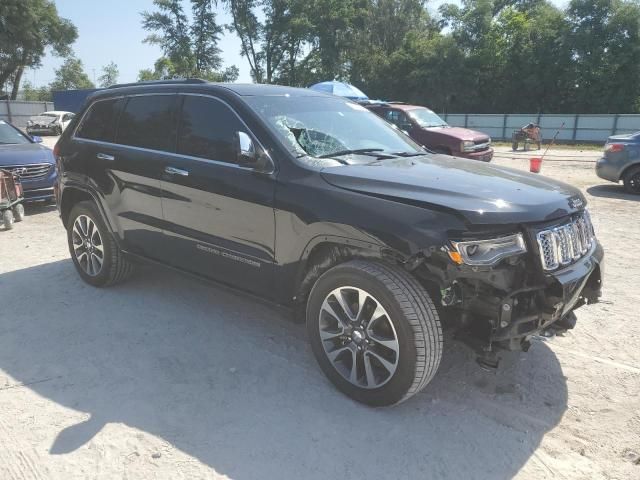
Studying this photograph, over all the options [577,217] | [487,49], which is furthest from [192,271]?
[487,49]

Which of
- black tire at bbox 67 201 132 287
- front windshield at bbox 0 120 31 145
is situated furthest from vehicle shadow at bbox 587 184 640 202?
front windshield at bbox 0 120 31 145

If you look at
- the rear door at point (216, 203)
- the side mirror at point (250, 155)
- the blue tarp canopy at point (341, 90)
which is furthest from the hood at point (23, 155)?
the blue tarp canopy at point (341, 90)

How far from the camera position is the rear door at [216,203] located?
3.57 metres

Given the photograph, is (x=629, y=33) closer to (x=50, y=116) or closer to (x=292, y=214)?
(x=50, y=116)

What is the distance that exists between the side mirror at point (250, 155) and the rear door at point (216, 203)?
0.06 meters

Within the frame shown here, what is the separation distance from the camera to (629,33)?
1442 inches

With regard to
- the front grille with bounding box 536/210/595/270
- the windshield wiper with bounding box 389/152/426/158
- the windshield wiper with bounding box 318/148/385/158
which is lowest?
the front grille with bounding box 536/210/595/270

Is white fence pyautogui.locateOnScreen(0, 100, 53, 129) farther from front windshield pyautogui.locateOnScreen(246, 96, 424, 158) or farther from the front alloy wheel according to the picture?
the front alloy wheel

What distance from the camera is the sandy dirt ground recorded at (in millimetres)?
2734

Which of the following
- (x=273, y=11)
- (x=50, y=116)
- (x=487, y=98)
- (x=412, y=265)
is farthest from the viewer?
(x=273, y=11)

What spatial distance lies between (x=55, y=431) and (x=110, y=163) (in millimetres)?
2465

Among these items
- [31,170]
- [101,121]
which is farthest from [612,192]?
[31,170]

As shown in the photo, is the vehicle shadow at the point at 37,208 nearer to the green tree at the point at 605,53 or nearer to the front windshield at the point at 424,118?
the front windshield at the point at 424,118

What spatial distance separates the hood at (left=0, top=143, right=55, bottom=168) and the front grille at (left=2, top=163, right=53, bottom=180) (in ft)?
0.21
